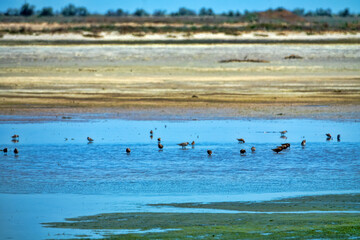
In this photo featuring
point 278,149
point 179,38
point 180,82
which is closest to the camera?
point 278,149

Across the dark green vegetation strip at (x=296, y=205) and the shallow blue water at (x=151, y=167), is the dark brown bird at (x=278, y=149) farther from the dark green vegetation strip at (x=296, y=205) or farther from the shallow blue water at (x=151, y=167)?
the dark green vegetation strip at (x=296, y=205)

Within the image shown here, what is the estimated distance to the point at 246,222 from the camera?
27.8 feet

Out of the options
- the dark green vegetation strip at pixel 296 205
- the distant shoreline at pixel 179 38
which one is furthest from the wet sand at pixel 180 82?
the dark green vegetation strip at pixel 296 205

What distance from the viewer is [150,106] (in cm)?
2180

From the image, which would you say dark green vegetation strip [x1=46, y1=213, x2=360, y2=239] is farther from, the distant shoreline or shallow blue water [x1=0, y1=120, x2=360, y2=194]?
the distant shoreline

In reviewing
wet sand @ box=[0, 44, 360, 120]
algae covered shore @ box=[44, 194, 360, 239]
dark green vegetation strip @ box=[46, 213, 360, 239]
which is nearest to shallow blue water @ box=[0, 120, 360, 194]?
algae covered shore @ box=[44, 194, 360, 239]

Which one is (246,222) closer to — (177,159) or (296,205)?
(296,205)

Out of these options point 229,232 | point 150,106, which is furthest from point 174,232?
point 150,106

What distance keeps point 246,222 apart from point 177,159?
4991 millimetres

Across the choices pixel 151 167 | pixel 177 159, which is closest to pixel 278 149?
pixel 177 159

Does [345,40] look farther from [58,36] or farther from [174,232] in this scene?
[174,232]

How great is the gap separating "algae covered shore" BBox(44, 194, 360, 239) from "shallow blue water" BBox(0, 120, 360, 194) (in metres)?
1.21

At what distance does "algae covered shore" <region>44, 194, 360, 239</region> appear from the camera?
312 inches

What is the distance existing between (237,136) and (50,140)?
13.1 ft
